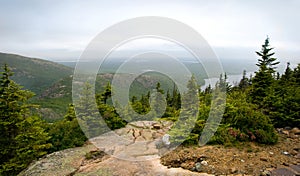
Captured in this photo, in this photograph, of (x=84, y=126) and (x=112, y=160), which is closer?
(x=112, y=160)

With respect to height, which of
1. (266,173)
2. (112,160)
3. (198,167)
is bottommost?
(112,160)

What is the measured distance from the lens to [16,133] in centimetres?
996

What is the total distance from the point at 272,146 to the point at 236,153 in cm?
194

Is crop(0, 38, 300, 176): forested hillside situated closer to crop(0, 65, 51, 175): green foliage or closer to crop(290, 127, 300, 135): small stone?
crop(0, 65, 51, 175): green foliage

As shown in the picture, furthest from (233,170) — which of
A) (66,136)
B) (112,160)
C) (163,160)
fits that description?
(66,136)

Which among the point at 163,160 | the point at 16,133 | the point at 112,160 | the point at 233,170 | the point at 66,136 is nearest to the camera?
the point at 233,170

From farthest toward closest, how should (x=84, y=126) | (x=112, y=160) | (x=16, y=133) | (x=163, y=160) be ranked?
(x=84, y=126) < (x=16, y=133) < (x=112, y=160) < (x=163, y=160)

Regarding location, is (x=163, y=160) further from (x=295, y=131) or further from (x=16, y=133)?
(x=16, y=133)

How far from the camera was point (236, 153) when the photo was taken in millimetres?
7469

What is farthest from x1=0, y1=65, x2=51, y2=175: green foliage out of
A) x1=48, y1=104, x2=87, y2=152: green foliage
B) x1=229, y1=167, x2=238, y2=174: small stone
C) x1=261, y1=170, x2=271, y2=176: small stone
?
x1=261, y1=170, x2=271, y2=176: small stone

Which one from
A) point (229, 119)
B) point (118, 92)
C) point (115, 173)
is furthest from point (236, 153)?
point (118, 92)

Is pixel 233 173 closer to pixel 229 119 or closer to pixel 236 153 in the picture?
pixel 236 153

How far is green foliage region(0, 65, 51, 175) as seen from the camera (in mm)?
9375

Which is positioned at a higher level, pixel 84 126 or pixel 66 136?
pixel 84 126
